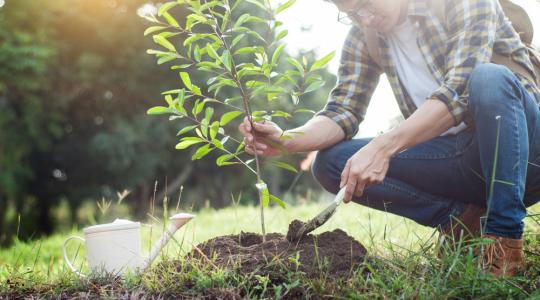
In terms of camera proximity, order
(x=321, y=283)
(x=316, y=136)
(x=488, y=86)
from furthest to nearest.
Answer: (x=316, y=136) → (x=488, y=86) → (x=321, y=283)

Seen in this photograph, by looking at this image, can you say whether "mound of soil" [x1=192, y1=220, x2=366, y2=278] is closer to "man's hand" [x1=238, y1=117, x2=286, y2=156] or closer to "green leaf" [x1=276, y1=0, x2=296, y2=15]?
"man's hand" [x1=238, y1=117, x2=286, y2=156]

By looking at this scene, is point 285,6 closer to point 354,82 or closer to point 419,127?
point 419,127

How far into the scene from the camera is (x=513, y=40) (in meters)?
2.35

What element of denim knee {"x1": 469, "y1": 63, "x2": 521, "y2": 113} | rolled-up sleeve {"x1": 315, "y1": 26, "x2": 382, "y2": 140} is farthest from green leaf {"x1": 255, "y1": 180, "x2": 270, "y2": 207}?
denim knee {"x1": 469, "y1": 63, "x2": 521, "y2": 113}

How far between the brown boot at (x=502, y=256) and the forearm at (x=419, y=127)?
1.46 ft

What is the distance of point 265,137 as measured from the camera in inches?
94.0

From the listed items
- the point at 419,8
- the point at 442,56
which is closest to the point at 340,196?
the point at 442,56

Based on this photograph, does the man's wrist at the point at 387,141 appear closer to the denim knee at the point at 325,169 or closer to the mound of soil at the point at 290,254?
the mound of soil at the point at 290,254

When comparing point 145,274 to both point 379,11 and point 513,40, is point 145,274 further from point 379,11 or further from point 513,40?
point 513,40

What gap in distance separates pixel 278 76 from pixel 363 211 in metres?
2.62

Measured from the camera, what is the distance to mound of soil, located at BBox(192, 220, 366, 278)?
1.90 meters

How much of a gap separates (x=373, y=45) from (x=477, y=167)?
2.45 ft

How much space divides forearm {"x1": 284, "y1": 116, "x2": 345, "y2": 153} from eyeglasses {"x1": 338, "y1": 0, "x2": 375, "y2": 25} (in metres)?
0.50

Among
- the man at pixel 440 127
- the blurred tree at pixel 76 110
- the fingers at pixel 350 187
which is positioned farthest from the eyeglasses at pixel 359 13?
the blurred tree at pixel 76 110
